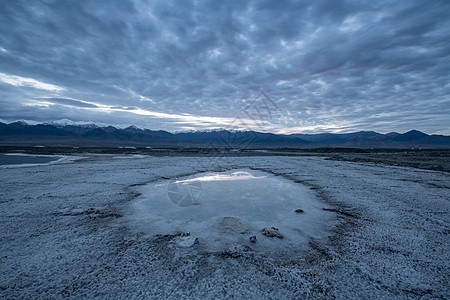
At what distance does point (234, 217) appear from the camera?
18.4ft

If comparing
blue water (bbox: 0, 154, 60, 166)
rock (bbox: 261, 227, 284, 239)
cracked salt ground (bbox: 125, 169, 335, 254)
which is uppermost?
rock (bbox: 261, 227, 284, 239)

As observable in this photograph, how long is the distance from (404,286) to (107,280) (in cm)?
436

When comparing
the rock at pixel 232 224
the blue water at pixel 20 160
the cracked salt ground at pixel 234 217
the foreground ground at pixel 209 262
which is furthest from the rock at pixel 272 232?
the blue water at pixel 20 160

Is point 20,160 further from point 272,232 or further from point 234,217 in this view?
point 272,232

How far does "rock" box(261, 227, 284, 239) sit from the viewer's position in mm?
4436

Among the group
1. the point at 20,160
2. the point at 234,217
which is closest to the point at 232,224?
the point at 234,217

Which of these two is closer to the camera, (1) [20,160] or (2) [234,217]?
(2) [234,217]

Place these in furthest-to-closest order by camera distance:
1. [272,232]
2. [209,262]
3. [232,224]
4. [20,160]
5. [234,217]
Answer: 1. [20,160]
2. [234,217]
3. [232,224]
4. [272,232]
5. [209,262]

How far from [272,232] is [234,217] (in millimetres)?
1351

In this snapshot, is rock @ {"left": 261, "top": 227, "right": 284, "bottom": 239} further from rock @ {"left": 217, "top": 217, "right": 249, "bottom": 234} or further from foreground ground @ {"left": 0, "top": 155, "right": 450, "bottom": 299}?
foreground ground @ {"left": 0, "top": 155, "right": 450, "bottom": 299}

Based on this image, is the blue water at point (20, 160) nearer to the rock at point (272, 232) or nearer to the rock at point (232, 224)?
the rock at point (232, 224)

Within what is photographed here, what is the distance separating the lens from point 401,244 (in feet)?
13.2

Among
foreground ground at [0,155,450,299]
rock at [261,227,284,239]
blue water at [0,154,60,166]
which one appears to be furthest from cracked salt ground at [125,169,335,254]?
blue water at [0,154,60,166]

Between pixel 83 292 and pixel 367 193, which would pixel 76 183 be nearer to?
pixel 83 292
